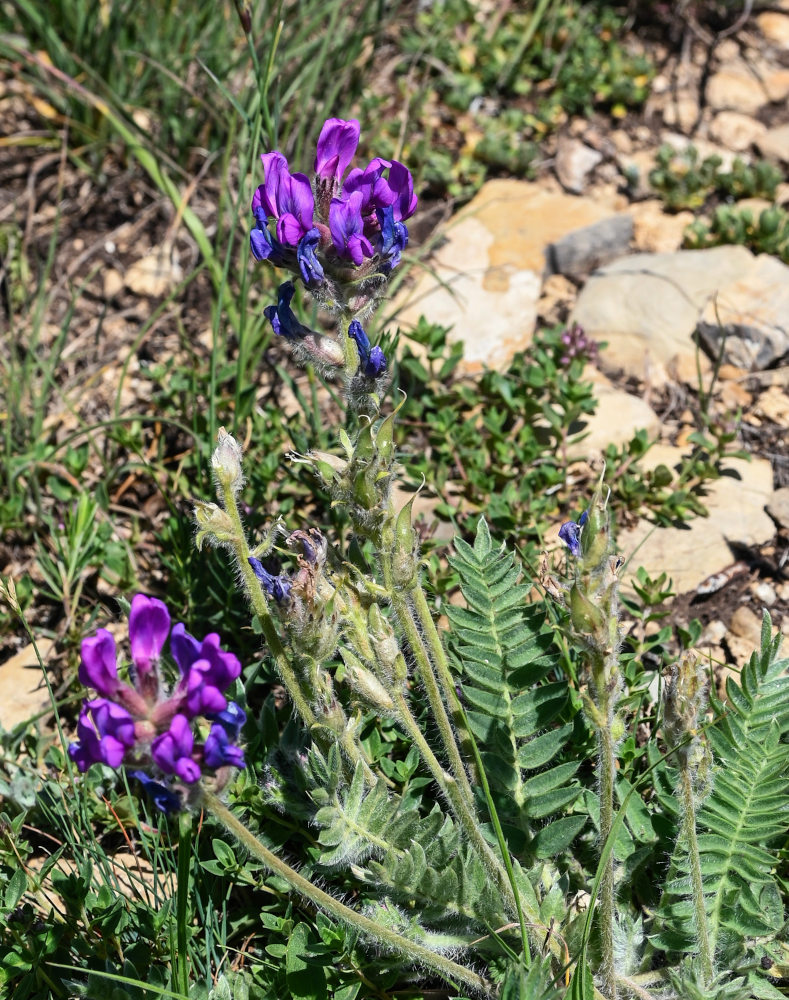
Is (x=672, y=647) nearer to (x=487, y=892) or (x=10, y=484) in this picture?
(x=487, y=892)

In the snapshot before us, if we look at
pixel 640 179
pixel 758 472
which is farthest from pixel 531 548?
pixel 640 179

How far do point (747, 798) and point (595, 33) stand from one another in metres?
Answer: 4.78

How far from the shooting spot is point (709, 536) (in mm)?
3922

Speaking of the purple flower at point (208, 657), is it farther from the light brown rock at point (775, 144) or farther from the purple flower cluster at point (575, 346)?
the light brown rock at point (775, 144)

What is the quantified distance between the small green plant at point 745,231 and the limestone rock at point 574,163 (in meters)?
0.72

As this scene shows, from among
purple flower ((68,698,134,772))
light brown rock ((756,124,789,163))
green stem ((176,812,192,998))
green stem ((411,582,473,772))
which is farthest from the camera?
light brown rock ((756,124,789,163))

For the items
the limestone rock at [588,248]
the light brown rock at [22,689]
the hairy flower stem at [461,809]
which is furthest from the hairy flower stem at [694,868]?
the limestone rock at [588,248]

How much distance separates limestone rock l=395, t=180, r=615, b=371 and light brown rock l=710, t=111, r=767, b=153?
804mm

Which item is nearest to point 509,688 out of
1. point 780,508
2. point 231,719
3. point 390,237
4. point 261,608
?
point 261,608

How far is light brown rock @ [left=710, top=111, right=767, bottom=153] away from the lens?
5.59 m

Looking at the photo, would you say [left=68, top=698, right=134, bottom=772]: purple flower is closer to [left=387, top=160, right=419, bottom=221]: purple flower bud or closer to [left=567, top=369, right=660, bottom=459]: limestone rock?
[left=387, top=160, right=419, bottom=221]: purple flower bud

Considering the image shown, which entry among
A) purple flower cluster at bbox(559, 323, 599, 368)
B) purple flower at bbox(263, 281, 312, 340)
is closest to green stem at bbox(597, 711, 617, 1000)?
purple flower at bbox(263, 281, 312, 340)

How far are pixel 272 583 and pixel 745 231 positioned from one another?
357 cm

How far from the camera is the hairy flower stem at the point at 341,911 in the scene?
2.03 metres
